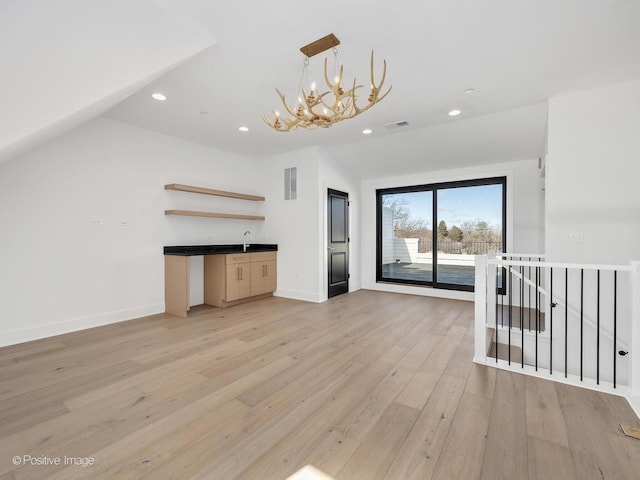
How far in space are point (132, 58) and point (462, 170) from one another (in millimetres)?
5287

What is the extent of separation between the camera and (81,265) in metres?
3.71

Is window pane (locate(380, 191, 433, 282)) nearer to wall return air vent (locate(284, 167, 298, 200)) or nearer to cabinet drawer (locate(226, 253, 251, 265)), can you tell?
wall return air vent (locate(284, 167, 298, 200))

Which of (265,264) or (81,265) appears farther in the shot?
(265,264)

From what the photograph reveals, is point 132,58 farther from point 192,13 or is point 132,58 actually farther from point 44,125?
point 44,125

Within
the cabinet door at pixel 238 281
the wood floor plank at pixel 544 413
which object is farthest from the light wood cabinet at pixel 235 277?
the wood floor plank at pixel 544 413

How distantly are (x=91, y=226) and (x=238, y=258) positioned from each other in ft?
6.65

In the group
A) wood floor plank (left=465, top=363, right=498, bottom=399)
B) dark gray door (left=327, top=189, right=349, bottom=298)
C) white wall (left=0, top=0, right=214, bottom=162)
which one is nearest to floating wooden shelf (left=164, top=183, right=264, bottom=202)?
dark gray door (left=327, top=189, right=349, bottom=298)

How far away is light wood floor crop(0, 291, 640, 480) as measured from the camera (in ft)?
5.00

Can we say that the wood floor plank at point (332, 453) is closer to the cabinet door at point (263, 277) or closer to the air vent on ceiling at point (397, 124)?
the cabinet door at point (263, 277)

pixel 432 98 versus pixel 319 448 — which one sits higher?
pixel 432 98

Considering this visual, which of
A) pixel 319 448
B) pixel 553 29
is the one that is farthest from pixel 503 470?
pixel 553 29

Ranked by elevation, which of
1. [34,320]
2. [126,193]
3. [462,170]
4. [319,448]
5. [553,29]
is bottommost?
[319,448]

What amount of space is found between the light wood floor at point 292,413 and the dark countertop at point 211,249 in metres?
1.47

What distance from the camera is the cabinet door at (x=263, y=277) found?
5.20 metres
